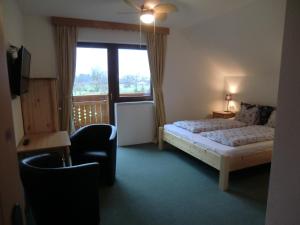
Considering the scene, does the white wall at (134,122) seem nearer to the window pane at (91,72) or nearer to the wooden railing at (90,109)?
the wooden railing at (90,109)

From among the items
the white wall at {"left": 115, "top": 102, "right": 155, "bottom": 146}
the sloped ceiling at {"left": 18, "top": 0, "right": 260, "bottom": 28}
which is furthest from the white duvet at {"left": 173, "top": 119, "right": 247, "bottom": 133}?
the sloped ceiling at {"left": 18, "top": 0, "right": 260, "bottom": 28}

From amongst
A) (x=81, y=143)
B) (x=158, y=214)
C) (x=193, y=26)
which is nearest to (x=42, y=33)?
(x=81, y=143)

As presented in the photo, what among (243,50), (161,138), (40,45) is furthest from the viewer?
(161,138)

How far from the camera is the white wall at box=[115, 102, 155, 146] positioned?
14.0 feet

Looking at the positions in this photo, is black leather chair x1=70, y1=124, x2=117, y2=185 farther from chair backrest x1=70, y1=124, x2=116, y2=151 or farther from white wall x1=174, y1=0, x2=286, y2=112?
white wall x1=174, y1=0, x2=286, y2=112

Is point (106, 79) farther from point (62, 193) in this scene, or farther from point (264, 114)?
point (264, 114)

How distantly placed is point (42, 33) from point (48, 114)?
1567mm

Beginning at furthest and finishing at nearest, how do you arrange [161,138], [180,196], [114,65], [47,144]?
[114,65] → [161,138] → [180,196] → [47,144]

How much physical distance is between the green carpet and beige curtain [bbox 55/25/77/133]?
135 cm

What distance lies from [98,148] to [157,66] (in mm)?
2161

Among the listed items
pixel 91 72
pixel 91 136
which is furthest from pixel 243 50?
pixel 91 136

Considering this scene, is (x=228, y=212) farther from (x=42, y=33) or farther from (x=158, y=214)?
(x=42, y=33)

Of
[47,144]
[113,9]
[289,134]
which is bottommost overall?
[47,144]

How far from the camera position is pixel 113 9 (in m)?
3.20
